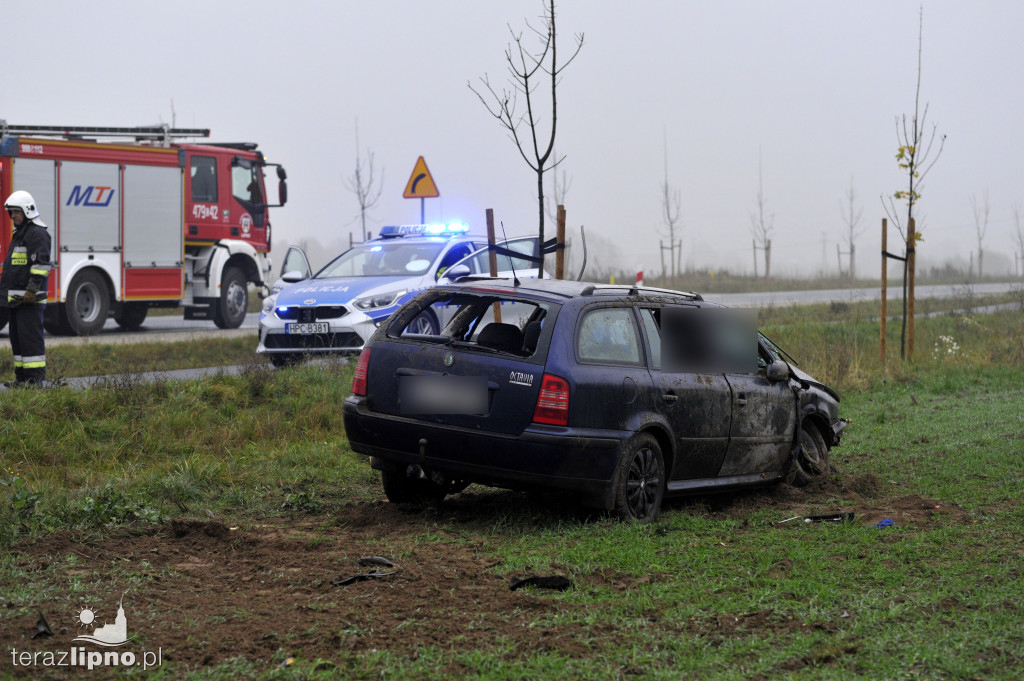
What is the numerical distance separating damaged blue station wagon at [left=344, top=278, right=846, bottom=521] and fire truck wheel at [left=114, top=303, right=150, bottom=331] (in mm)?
14218

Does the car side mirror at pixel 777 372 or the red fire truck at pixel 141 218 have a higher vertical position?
the red fire truck at pixel 141 218

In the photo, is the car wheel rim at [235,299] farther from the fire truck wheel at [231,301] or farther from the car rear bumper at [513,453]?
the car rear bumper at [513,453]

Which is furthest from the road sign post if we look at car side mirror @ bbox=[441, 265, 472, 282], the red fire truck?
the red fire truck

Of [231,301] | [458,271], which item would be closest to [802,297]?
[231,301]

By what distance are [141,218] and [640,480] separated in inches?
606

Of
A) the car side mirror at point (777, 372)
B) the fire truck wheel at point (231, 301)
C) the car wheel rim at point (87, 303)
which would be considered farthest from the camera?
the fire truck wheel at point (231, 301)

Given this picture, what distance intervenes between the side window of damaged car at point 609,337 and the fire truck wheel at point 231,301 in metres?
15.4

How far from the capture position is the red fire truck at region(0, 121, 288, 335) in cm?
1797

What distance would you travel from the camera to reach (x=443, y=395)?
6.02 metres

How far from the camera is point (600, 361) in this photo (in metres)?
6.08

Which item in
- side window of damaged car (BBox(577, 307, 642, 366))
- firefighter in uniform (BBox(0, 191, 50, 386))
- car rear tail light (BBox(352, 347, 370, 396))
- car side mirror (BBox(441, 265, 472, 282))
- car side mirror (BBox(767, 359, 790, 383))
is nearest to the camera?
side window of damaged car (BBox(577, 307, 642, 366))

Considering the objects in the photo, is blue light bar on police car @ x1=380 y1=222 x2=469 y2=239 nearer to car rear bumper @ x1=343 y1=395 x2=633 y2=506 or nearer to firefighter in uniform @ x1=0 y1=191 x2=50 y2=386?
firefighter in uniform @ x1=0 y1=191 x2=50 y2=386

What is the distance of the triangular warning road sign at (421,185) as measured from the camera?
14.6 meters

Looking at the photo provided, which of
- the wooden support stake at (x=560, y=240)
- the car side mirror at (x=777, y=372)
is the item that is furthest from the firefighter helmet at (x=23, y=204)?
the car side mirror at (x=777, y=372)
